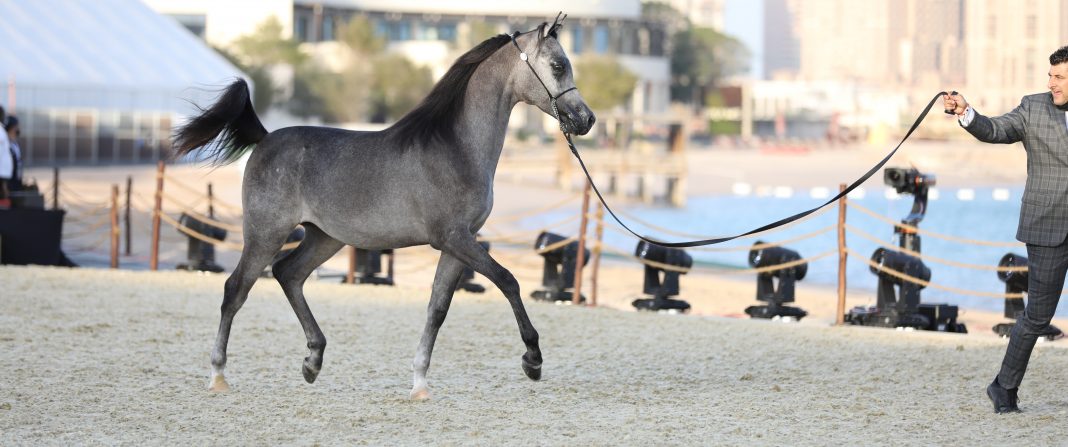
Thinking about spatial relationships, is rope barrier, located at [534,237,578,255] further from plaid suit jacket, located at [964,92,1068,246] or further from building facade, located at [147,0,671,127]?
building facade, located at [147,0,671,127]

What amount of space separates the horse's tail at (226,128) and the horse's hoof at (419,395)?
72.0 inches

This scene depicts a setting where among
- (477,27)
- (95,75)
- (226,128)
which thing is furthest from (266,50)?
(226,128)

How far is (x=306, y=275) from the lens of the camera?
27.8 feet

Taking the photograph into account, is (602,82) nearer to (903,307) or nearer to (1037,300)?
(903,307)

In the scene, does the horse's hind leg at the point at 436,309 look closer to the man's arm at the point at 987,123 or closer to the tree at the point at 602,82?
the man's arm at the point at 987,123

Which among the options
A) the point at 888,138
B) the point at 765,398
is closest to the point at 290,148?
the point at 765,398

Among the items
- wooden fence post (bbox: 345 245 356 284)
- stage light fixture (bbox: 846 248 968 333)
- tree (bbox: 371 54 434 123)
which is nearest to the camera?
stage light fixture (bbox: 846 248 968 333)

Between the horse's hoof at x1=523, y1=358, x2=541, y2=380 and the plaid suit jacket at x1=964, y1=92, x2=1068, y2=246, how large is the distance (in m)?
2.81

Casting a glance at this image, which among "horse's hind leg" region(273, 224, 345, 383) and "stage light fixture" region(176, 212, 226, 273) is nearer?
"horse's hind leg" region(273, 224, 345, 383)

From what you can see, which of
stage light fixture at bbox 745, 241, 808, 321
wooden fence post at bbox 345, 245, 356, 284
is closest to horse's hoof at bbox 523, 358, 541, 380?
stage light fixture at bbox 745, 241, 808, 321

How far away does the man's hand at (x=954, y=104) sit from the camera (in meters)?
7.38

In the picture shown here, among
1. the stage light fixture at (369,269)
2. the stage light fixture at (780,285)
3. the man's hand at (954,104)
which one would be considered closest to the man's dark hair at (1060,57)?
the man's hand at (954,104)

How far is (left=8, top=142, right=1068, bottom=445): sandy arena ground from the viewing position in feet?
23.7

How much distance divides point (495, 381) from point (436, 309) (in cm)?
101
